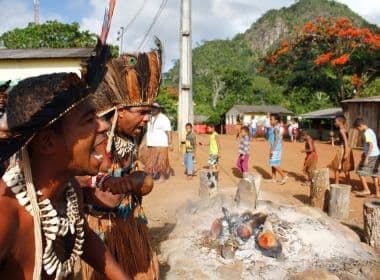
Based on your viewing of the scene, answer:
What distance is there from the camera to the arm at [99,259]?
5.68 feet

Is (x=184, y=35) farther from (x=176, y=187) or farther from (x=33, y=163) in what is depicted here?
(x=33, y=163)

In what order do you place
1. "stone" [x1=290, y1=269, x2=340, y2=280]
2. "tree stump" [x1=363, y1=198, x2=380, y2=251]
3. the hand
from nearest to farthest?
1. the hand
2. "stone" [x1=290, y1=269, x2=340, y2=280]
3. "tree stump" [x1=363, y1=198, x2=380, y2=251]

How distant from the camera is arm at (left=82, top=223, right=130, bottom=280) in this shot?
1731mm

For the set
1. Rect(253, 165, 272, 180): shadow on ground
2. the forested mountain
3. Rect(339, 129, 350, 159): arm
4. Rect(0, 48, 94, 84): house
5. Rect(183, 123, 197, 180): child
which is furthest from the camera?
the forested mountain

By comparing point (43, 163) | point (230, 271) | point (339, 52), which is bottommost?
point (230, 271)

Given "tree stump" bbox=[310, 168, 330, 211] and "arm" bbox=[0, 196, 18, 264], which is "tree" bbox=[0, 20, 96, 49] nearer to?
"tree stump" bbox=[310, 168, 330, 211]

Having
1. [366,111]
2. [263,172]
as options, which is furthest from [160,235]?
[366,111]

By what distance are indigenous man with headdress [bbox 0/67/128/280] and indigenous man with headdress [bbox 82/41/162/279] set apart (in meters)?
1.14

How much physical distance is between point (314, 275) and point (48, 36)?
85.6ft

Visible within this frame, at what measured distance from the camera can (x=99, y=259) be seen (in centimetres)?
174

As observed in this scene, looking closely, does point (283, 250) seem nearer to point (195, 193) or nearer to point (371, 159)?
point (195, 193)

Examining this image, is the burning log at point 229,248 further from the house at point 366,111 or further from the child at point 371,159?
the house at point 366,111

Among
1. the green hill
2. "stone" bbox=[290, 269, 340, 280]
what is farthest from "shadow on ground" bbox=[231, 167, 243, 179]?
the green hill

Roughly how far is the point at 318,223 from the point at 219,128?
35.7m
